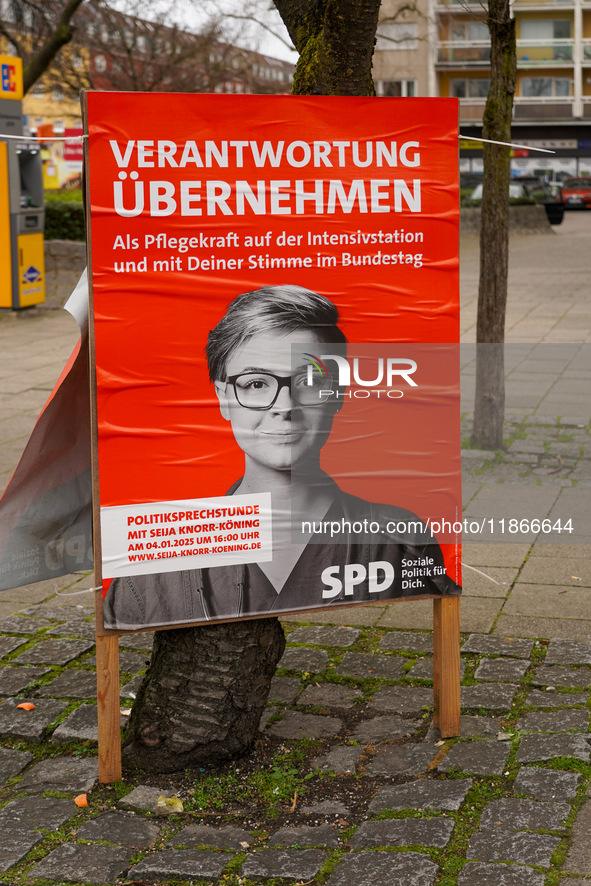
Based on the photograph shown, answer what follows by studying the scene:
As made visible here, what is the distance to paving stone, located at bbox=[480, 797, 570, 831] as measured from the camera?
2.94m

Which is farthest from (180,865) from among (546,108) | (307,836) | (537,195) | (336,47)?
(546,108)

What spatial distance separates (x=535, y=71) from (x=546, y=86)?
→ 43.0 inches

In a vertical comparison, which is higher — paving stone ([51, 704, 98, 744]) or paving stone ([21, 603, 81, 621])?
paving stone ([51, 704, 98, 744])

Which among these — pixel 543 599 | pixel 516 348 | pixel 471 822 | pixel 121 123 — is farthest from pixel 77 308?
pixel 516 348

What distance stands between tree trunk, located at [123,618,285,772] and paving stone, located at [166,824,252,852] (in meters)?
0.34

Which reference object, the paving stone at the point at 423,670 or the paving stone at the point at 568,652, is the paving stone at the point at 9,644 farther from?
the paving stone at the point at 568,652

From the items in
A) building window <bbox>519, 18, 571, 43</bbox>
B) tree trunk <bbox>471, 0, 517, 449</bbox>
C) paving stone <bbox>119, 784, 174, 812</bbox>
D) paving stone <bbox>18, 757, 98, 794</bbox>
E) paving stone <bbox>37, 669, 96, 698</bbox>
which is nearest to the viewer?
paving stone <bbox>119, 784, 174, 812</bbox>

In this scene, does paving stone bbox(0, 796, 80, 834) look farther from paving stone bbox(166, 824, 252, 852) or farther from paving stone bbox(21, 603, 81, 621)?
paving stone bbox(21, 603, 81, 621)

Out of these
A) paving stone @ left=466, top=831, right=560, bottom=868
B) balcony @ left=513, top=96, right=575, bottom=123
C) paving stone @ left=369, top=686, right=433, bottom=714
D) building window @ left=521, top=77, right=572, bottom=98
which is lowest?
paving stone @ left=369, top=686, right=433, bottom=714

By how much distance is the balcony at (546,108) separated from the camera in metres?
60.1

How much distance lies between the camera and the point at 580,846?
2.82 m

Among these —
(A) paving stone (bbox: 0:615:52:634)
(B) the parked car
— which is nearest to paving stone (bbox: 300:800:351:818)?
(A) paving stone (bbox: 0:615:52:634)

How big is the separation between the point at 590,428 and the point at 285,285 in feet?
16.0

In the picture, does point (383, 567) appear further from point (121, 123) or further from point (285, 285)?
point (121, 123)
